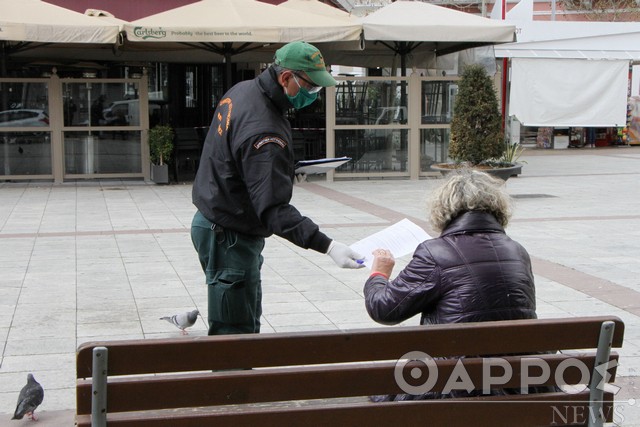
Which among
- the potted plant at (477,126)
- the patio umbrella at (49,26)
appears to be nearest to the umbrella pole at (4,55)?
the patio umbrella at (49,26)

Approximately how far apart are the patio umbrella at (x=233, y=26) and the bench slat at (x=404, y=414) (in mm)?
11173

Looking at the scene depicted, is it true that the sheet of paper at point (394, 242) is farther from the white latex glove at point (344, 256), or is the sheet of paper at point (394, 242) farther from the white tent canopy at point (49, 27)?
the white tent canopy at point (49, 27)

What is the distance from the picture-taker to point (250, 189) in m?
3.34

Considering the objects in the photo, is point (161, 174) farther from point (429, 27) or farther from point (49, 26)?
point (429, 27)

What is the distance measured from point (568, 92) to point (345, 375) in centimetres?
1994

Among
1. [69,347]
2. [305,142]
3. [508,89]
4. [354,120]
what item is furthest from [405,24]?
[69,347]

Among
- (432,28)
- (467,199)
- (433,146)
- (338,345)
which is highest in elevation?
(432,28)

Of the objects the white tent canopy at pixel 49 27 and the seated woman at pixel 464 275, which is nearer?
the seated woman at pixel 464 275

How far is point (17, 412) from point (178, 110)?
15872 millimetres

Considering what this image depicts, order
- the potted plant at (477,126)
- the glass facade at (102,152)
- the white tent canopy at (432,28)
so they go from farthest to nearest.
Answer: the glass facade at (102,152) → the white tent canopy at (432,28) → the potted plant at (477,126)

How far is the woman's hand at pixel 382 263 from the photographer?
10.6 feet

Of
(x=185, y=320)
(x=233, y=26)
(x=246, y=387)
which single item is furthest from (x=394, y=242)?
(x=233, y=26)

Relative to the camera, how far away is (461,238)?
117 inches

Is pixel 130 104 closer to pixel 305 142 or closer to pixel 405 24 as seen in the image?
pixel 305 142
